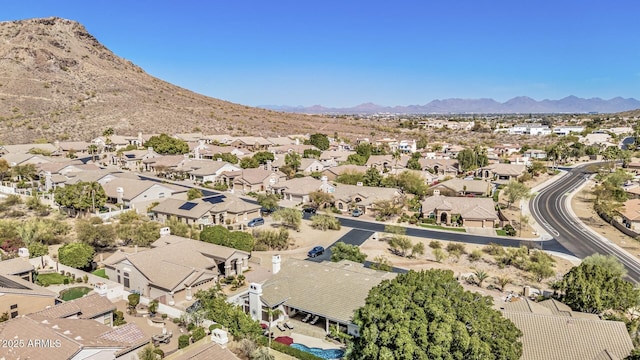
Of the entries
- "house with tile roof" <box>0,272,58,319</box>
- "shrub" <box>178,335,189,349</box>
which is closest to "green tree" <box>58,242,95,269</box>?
"house with tile roof" <box>0,272,58,319</box>

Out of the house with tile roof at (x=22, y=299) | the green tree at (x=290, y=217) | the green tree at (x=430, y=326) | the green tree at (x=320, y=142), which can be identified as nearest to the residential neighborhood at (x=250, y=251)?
the house with tile roof at (x=22, y=299)

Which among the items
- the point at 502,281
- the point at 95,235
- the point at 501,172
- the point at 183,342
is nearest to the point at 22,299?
the point at 183,342

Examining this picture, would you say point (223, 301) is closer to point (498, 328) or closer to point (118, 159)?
point (498, 328)

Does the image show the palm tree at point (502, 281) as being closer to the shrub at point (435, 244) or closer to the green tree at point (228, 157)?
the shrub at point (435, 244)

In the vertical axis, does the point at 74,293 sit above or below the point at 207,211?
below

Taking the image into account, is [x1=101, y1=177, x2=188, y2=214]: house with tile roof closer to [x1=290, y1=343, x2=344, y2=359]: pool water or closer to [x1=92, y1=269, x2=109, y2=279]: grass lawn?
[x1=92, y1=269, x2=109, y2=279]: grass lawn

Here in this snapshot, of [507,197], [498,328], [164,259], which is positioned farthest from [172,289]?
[507,197]

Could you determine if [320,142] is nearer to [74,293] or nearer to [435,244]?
[435,244]
